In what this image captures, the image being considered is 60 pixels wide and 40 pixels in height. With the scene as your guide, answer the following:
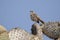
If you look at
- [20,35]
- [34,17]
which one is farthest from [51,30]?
[20,35]

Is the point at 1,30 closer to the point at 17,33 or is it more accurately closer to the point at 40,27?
the point at 17,33

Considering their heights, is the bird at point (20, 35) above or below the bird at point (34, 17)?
below

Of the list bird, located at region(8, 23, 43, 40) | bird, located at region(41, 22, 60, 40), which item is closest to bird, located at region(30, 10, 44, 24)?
bird, located at region(41, 22, 60, 40)

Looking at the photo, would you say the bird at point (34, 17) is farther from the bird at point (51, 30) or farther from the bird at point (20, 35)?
the bird at point (20, 35)

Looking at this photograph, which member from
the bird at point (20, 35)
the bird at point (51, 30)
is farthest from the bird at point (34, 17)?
the bird at point (20, 35)

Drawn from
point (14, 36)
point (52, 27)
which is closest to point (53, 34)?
point (52, 27)

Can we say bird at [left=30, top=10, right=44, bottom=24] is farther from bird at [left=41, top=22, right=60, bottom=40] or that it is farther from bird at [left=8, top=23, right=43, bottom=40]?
bird at [left=8, top=23, right=43, bottom=40]

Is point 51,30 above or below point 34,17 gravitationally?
below

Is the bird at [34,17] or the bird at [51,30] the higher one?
the bird at [34,17]

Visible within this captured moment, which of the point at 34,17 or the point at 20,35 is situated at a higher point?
the point at 34,17

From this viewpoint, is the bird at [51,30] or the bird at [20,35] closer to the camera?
the bird at [20,35]

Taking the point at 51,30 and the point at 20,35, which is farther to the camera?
the point at 51,30

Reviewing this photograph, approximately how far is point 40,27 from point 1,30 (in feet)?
1.22

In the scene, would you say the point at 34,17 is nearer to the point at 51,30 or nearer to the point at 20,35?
the point at 51,30
